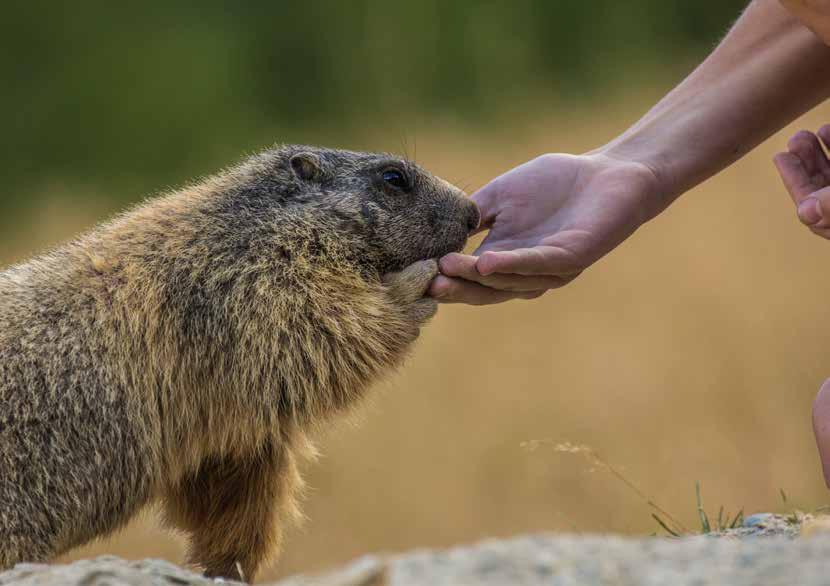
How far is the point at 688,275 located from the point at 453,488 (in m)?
2.58

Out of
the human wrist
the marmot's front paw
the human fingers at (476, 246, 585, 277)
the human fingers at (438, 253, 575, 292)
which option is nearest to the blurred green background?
the marmot's front paw

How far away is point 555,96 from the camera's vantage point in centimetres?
1153

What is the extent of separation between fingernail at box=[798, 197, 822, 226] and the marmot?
54.0 inches

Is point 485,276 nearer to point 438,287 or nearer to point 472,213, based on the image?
point 438,287

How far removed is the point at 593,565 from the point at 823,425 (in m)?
2.17

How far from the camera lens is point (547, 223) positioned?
5.04 meters

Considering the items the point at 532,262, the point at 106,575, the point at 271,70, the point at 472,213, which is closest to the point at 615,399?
the point at 472,213

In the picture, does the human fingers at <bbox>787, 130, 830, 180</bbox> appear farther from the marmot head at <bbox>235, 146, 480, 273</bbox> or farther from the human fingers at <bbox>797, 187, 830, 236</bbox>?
the marmot head at <bbox>235, 146, 480, 273</bbox>

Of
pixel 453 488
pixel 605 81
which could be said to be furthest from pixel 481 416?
pixel 605 81

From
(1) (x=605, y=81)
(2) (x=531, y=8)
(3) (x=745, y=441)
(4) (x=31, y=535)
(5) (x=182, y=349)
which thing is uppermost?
(2) (x=531, y=8)

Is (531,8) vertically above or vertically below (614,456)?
above

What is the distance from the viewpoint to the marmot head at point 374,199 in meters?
5.00

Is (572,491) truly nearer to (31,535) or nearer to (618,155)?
(618,155)

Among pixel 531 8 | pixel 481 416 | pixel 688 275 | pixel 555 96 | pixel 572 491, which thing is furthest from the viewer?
pixel 531 8
